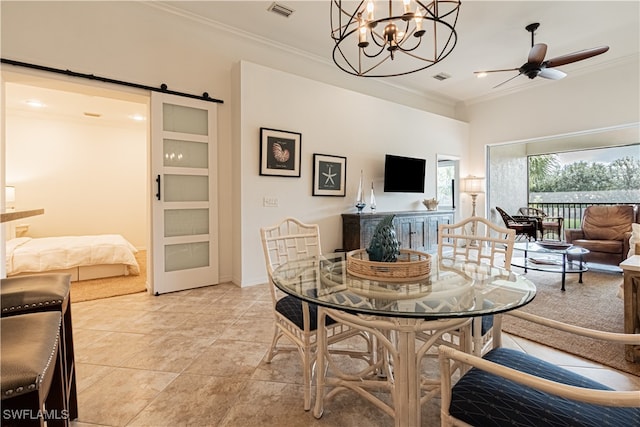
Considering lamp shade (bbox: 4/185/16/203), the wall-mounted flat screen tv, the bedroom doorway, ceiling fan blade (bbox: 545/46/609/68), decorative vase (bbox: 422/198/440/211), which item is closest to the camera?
ceiling fan blade (bbox: 545/46/609/68)

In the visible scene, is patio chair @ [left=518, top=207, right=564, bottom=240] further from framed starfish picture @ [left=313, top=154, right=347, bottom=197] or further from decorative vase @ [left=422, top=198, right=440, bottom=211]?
framed starfish picture @ [left=313, top=154, right=347, bottom=197]

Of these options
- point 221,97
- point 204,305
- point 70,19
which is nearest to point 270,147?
point 221,97

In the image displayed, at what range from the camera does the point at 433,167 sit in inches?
239

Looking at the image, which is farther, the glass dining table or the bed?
the bed

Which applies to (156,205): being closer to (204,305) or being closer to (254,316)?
(204,305)

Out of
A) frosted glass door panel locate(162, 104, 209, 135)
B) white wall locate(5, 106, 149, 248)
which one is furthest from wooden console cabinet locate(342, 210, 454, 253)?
white wall locate(5, 106, 149, 248)

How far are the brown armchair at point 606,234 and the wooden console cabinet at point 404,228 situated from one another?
2.05 meters

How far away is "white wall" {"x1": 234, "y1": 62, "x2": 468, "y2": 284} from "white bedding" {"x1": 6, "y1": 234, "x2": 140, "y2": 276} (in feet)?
5.68

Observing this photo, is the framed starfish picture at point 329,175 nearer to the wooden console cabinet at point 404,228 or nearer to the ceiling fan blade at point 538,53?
the wooden console cabinet at point 404,228

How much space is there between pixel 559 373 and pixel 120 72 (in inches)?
170

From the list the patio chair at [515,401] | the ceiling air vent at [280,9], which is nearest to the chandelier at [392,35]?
the ceiling air vent at [280,9]

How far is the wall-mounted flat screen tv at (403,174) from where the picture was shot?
5145 millimetres

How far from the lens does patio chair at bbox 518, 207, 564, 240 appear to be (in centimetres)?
672

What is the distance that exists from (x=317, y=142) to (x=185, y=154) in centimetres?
181
